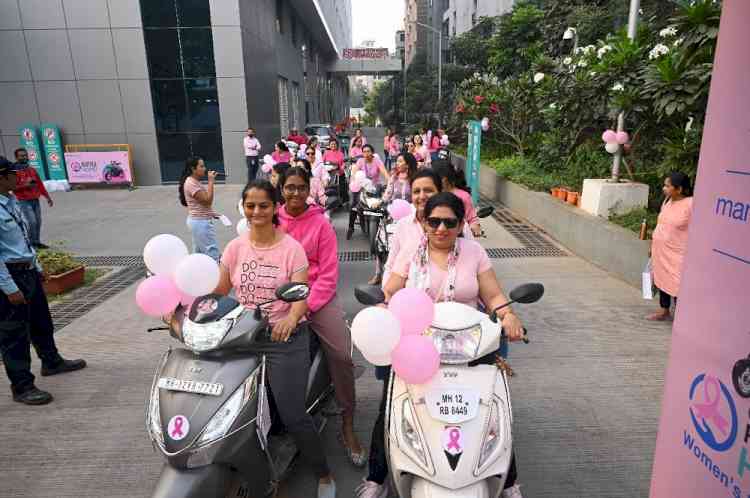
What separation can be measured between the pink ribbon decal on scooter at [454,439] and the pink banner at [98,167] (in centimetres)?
1629

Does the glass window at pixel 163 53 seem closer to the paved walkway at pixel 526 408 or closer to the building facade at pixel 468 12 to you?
the paved walkway at pixel 526 408

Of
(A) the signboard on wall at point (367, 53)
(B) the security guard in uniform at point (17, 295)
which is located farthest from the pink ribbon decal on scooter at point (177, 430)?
(A) the signboard on wall at point (367, 53)

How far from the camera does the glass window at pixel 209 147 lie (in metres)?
16.2

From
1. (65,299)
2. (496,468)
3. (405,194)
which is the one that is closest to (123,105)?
(65,299)

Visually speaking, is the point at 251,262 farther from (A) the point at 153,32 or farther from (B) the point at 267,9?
(B) the point at 267,9

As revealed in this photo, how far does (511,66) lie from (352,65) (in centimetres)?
3637

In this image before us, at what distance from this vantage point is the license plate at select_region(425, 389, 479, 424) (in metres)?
2.05

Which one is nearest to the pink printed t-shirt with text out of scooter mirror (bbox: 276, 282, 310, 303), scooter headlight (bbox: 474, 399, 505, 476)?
scooter mirror (bbox: 276, 282, 310, 303)

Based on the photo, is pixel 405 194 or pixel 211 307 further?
pixel 405 194

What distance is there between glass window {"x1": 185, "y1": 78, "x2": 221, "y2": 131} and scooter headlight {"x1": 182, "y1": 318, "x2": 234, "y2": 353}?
15148 mm

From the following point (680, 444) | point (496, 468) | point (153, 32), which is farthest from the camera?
point (153, 32)

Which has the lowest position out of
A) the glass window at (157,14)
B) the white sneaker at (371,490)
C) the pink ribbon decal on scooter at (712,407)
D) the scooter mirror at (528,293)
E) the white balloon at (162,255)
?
the white sneaker at (371,490)

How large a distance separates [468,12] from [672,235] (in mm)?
32705

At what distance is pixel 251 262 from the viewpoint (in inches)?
108
